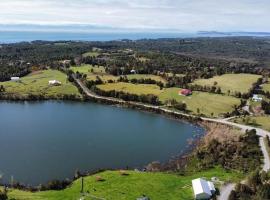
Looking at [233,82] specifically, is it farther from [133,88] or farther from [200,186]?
[200,186]

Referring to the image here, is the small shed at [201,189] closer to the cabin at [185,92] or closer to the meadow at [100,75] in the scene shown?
the cabin at [185,92]

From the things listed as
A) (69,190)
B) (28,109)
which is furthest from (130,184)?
(28,109)

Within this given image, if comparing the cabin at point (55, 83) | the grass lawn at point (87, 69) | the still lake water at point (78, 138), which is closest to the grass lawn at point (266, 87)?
the still lake water at point (78, 138)

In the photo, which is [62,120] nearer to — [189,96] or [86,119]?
[86,119]

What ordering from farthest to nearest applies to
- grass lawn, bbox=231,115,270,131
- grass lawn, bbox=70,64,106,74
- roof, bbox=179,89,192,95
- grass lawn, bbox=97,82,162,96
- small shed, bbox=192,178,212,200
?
grass lawn, bbox=70,64,106,74, grass lawn, bbox=97,82,162,96, roof, bbox=179,89,192,95, grass lawn, bbox=231,115,270,131, small shed, bbox=192,178,212,200

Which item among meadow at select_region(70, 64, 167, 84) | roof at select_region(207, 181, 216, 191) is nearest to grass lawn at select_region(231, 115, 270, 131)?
roof at select_region(207, 181, 216, 191)

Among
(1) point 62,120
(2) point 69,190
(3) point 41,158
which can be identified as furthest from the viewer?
(1) point 62,120

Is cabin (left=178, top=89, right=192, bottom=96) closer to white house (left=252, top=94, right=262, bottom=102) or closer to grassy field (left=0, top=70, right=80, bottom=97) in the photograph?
white house (left=252, top=94, right=262, bottom=102)
